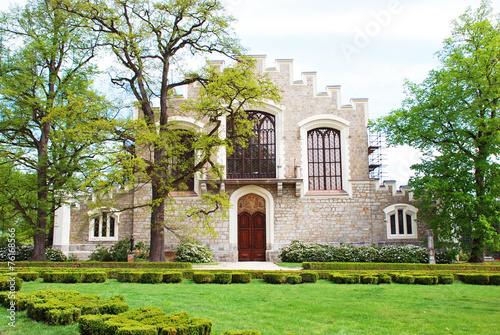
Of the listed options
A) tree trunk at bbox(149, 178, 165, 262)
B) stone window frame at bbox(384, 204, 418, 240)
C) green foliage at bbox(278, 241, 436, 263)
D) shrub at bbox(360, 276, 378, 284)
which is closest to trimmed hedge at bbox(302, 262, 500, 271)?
shrub at bbox(360, 276, 378, 284)

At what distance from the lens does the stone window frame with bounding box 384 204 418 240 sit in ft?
74.6

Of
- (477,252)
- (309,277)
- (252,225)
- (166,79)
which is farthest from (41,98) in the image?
(477,252)

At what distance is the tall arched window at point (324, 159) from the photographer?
2352 centimetres

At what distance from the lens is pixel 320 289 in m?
10.6

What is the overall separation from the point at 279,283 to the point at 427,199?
1195cm

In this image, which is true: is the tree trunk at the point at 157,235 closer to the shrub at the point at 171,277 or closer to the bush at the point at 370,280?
the shrub at the point at 171,277

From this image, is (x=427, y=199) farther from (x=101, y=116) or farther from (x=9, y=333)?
(x=9, y=333)

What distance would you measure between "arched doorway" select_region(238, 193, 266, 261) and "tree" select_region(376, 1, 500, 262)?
790 centimetres

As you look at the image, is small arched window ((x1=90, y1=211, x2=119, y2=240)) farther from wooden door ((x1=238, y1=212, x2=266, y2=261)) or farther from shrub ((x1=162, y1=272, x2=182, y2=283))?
shrub ((x1=162, y1=272, x2=182, y2=283))

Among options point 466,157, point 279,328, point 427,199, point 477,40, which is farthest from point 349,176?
point 279,328

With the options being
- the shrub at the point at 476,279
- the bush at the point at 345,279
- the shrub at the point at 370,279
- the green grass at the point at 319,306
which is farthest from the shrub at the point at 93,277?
the shrub at the point at 476,279

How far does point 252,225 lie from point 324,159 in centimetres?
539

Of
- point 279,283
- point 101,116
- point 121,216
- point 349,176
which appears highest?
point 101,116

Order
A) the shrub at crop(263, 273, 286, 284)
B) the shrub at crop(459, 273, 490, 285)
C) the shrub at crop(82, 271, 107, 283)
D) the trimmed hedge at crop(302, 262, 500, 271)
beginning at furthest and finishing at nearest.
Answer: the trimmed hedge at crop(302, 262, 500, 271), the shrub at crop(459, 273, 490, 285), the shrub at crop(263, 273, 286, 284), the shrub at crop(82, 271, 107, 283)
